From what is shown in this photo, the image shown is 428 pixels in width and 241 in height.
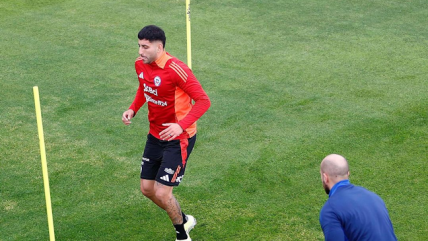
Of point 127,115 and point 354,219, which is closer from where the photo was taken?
point 354,219

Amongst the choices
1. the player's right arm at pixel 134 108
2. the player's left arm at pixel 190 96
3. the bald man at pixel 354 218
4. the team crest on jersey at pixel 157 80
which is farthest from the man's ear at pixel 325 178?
the player's right arm at pixel 134 108

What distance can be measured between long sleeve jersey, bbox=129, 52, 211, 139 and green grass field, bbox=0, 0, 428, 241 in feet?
4.69

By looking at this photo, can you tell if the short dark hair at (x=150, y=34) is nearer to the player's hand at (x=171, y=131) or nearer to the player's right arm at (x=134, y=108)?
the player's right arm at (x=134, y=108)

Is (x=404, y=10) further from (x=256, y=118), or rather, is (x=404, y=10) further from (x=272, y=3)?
(x=256, y=118)

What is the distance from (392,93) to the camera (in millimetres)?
11352

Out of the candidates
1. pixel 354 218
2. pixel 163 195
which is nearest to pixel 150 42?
pixel 163 195

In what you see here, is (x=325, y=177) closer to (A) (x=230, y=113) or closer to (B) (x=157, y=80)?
(B) (x=157, y=80)

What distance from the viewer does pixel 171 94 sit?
23.1 ft

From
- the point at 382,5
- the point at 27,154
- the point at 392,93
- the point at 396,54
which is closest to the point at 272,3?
the point at 382,5

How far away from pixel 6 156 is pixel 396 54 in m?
7.88

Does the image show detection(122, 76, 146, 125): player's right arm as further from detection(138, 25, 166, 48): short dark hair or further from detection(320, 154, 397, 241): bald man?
detection(320, 154, 397, 241): bald man

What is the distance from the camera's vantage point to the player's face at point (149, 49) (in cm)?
692

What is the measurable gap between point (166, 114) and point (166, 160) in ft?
1.67

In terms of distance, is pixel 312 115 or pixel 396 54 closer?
pixel 312 115
